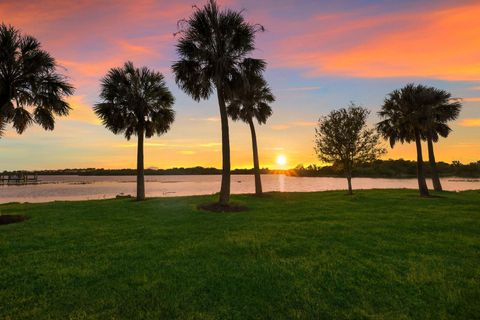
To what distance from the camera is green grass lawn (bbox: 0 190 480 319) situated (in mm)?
5348

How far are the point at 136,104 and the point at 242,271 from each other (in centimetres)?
2190

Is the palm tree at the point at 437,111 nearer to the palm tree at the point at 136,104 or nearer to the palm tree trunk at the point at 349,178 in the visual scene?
the palm tree trunk at the point at 349,178

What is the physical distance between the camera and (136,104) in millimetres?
25203

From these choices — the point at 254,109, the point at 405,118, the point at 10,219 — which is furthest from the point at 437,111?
the point at 10,219

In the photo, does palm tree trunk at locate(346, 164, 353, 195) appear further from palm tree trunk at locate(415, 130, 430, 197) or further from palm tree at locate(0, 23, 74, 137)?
palm tree at locate(0, 23, 74, 137)

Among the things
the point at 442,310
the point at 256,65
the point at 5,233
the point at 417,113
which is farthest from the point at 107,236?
the point at 417,113

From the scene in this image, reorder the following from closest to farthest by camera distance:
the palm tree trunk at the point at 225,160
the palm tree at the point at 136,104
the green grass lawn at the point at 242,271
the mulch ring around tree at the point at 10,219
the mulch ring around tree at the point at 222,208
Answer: the green grass lawn at the point at 242,271 → the mulch ring around tree at the point at 10,219 → the mulch ring around tree at the point at 222,208 → the palm tree trunk at the point at 225,160 → the palm tree at the point at 136,104

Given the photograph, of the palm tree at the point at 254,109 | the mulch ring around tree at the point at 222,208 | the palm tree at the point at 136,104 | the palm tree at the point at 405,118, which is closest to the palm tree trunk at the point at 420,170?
the palm tree at the point at 405,118

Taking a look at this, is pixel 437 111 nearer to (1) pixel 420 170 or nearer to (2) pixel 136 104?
(1) pixel 420 170

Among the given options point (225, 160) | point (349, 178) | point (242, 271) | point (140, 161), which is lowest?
point (242, 271)

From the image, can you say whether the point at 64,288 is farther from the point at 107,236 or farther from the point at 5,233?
the point at 5,233

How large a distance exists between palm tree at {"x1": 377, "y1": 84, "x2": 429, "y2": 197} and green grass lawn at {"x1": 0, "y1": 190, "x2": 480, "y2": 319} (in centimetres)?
2039

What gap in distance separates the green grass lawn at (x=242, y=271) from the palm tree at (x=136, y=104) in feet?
44.1

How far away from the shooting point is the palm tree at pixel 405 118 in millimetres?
30516
